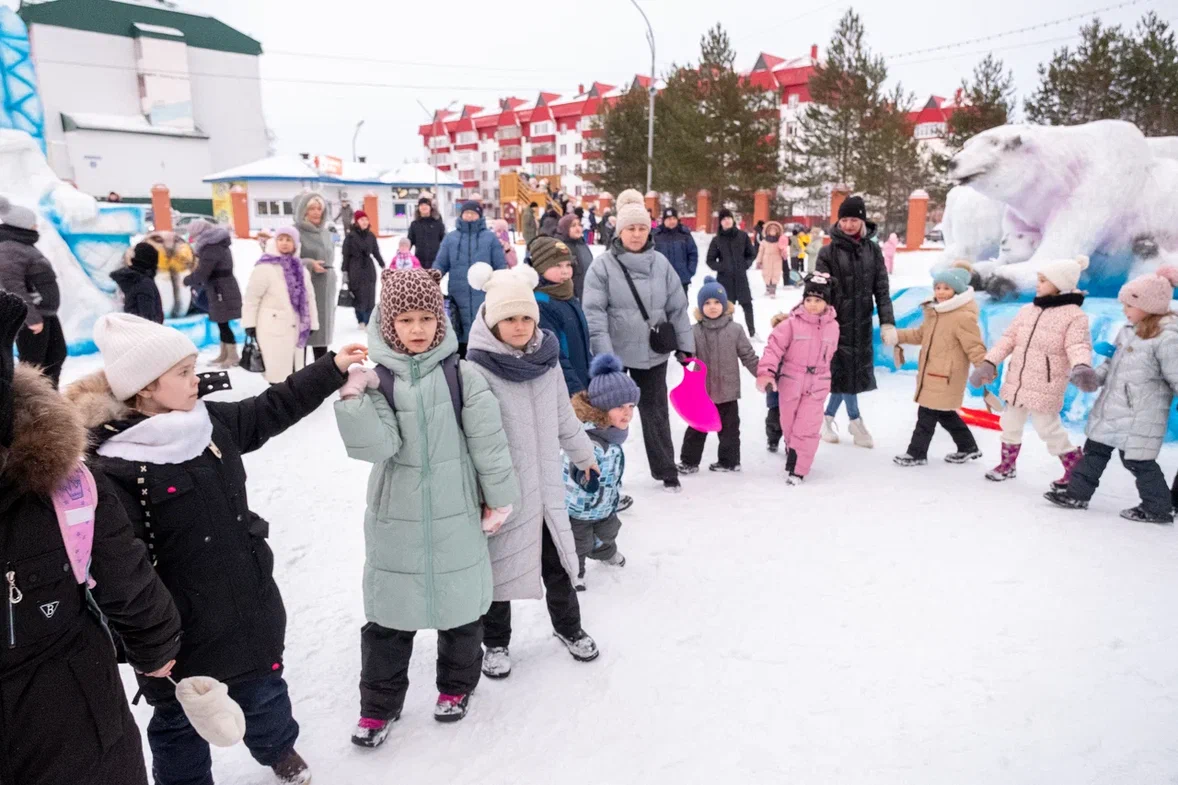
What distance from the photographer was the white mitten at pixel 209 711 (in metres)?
1.89

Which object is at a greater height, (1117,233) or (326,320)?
(1117,233)

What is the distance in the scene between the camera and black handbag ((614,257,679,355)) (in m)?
4.75

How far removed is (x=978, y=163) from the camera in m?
7.15

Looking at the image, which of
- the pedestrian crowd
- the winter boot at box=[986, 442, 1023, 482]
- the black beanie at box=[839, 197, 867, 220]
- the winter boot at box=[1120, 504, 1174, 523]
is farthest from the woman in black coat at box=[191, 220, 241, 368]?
the winter boot at box=[1120, 504, 1174, 523]

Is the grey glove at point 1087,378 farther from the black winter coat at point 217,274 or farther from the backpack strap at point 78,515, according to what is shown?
the black winter coat at point 217,274

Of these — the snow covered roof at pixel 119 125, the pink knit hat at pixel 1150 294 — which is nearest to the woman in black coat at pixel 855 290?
the pink knit hat at pixel 1150 294

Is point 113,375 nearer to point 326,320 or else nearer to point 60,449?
point 60,449

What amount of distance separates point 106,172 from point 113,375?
131 ft

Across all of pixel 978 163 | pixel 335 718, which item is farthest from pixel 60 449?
pixel 978 163

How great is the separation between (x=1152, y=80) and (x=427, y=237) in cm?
2198

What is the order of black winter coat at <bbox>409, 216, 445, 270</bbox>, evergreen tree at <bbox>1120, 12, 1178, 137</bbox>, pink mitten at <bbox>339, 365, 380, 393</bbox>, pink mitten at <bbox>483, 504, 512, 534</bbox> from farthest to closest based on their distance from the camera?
evergreen tree at <bbox>1120, 12, 1178, 137</bbox> < black winter coat at <bbox>409, 216, 445, 270</bbox> < pink mitten at <bbox>483, 504, 512, 534</bbox> < pink mitten at <bbox>339, 365, 380, 393</bbox>

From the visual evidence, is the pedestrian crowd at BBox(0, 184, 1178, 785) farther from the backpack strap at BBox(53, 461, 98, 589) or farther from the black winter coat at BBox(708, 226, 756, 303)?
the black winter coat at BBox(708, 226, 756, 303)

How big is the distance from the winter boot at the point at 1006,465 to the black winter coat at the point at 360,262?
22.4ft

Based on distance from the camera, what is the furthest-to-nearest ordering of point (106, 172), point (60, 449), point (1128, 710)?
point (106, 172) → point (1128, 710) → point (60, 449)
